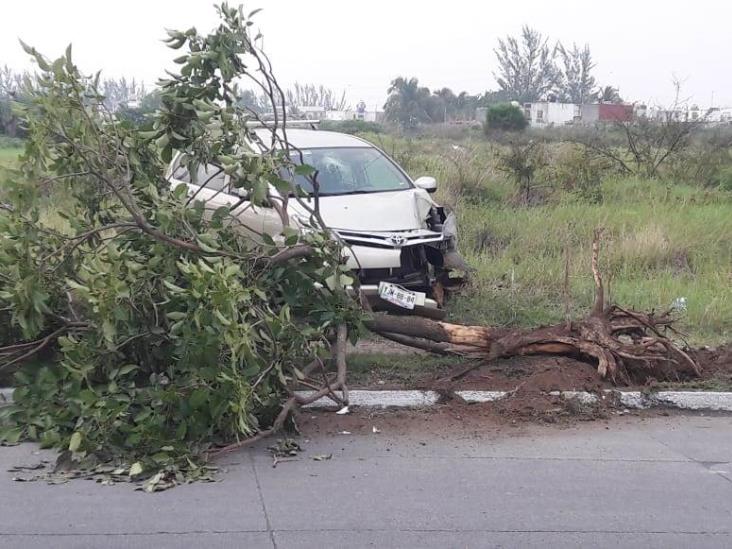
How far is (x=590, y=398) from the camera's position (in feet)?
21.7

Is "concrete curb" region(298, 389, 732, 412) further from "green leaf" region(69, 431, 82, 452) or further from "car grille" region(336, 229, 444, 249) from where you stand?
"green leaf" region(69, 431, 82, 452)

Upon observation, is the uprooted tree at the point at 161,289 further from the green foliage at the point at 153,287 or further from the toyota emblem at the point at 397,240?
the toyota emblem at the point at 397,240

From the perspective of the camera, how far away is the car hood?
8117 millimetres

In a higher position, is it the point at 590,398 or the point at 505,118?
the point at 505,118

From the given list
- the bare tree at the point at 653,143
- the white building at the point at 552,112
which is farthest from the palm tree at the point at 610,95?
the bare tree at the point at 653,143

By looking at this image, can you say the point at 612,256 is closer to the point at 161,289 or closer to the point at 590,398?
the point at 590,398

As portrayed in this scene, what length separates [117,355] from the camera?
5734 mm

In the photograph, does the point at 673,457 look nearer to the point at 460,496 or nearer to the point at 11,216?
the point at 460,496

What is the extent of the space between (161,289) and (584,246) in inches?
275

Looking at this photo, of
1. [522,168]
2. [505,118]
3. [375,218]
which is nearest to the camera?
[375,218]

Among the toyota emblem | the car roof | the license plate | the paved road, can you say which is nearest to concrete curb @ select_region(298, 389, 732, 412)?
the paved road

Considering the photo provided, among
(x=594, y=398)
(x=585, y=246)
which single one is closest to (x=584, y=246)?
(x=585, y=246)

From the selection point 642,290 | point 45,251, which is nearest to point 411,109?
point 642,290

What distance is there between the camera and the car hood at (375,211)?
26.6 feet
